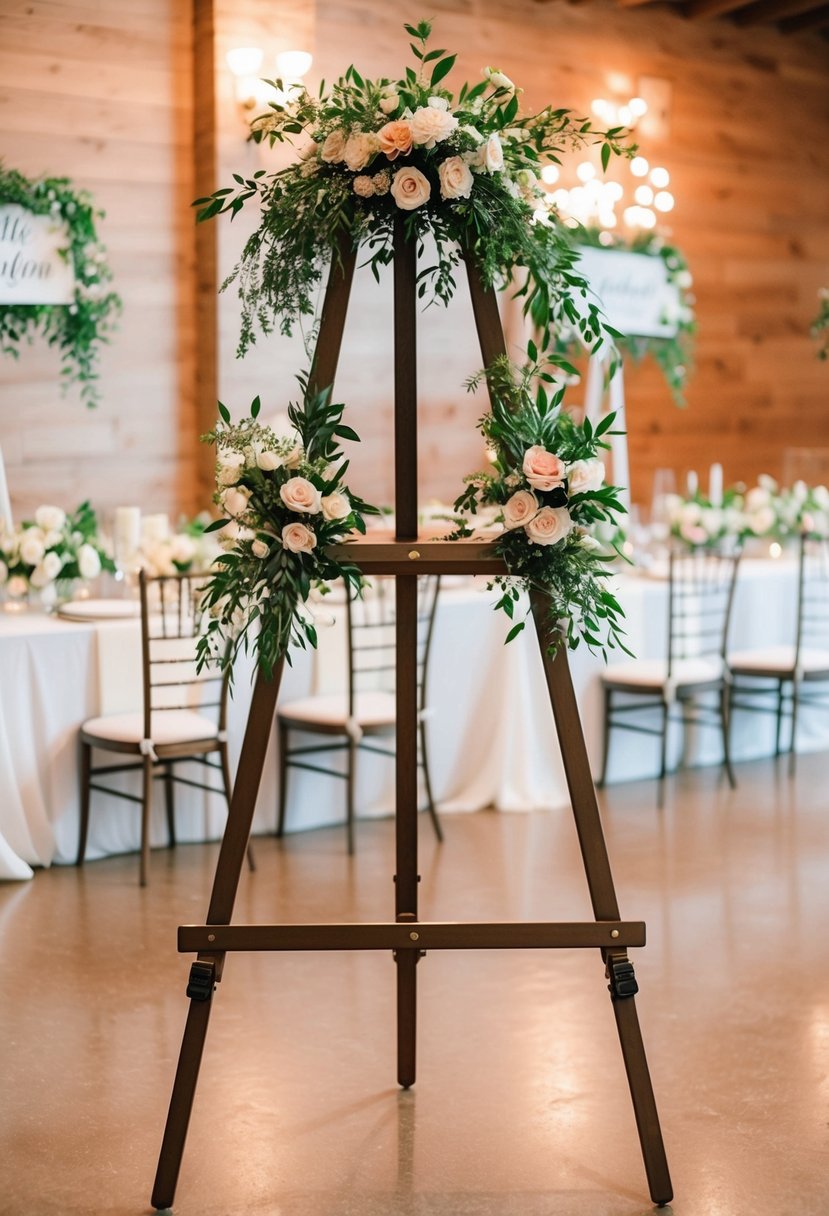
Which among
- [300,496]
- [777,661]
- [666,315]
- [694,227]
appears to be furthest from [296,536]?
[694,227]

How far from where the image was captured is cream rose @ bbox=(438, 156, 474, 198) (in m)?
2.58

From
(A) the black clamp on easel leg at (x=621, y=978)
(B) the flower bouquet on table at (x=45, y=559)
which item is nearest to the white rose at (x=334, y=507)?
(A) the black clamp on easel leg at (x=621, y=978)

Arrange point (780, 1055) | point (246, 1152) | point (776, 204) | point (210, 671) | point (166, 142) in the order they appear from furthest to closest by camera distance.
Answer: point (776, 204)
point (166, 142)
point (210, 671)
point (780, 1055)
point (246, 1152)

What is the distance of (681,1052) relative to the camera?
3459 mm

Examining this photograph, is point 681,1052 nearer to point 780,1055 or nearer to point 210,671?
point 780,1055

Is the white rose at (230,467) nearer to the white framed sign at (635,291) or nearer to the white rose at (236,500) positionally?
the white rose at (236,500)

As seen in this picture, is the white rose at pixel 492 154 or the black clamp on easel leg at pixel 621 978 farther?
the black clamp on easel leg at pixel 621 978

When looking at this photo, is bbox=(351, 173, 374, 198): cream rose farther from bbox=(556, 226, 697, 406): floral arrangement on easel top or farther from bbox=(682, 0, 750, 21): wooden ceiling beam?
bbox=(682, 0, 750, 21): wooden ceiling beam

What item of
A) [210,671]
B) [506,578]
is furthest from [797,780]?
[506,578]

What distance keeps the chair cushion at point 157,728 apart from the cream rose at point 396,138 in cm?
260

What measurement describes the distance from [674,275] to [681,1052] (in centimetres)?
540

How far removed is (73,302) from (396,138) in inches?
169

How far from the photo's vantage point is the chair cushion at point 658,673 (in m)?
5.90

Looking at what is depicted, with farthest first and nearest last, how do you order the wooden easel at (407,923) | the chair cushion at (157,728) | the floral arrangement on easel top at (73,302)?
1. the floral arrangement on easel top at (73,302)
2. the chair cushion at (157,728)
3. the wooden easel at (407,923)
